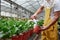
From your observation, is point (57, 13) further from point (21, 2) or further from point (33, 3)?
point (33, 3)

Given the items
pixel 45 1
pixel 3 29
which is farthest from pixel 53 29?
pixel 3 29

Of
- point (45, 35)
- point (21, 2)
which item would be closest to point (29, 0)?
point (21, 2)

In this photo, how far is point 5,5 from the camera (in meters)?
14.2

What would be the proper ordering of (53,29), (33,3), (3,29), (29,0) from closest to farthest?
(3,29)
(53,29)
(29,0)
(33,3)

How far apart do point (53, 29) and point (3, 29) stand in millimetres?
1095

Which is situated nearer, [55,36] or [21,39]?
[21,39]

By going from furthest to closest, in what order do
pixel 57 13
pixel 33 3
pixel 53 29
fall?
1. pixel 33 3
2. pixel 53 29
3. pixel 57 13

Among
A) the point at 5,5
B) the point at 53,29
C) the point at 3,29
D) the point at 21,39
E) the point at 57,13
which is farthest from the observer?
the point at 5,5

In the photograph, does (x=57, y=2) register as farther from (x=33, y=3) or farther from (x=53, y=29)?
(x=33, y=3)

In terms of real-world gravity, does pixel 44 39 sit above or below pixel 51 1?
below

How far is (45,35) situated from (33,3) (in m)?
13.2

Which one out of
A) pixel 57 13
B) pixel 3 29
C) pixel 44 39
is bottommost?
pixel 44 39

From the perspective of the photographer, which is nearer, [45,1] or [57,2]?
[57,2]

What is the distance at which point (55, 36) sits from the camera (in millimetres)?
3939
